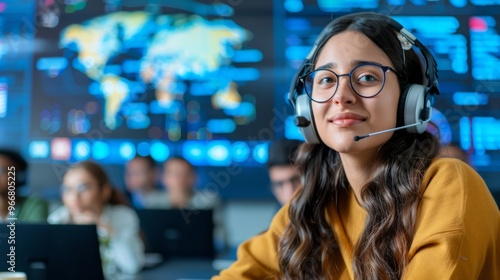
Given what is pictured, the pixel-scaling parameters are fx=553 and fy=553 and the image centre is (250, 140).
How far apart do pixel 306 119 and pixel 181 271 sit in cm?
157

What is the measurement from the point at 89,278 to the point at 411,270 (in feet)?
2.06

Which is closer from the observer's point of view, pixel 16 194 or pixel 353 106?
pixel 353 106

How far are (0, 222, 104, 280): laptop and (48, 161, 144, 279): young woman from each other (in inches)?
55.6

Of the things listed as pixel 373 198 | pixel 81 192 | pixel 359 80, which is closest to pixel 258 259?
pixel 373 198

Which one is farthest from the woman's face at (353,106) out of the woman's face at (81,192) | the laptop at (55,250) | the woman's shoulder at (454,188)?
the woman's face at (81,192)

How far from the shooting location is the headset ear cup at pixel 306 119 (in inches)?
38.8

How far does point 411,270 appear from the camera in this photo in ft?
2.67

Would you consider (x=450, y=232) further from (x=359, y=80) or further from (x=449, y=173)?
(x=359, y=80)

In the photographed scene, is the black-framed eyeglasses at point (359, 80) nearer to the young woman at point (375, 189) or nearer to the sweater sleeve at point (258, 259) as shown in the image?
the young woman at point (375, 189)

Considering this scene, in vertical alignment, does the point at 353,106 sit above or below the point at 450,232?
above

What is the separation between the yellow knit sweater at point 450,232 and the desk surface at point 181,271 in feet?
4.66

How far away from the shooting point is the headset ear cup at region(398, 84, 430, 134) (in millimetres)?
917

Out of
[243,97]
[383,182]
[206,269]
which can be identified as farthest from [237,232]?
[383,182]

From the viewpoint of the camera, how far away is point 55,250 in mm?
1091
